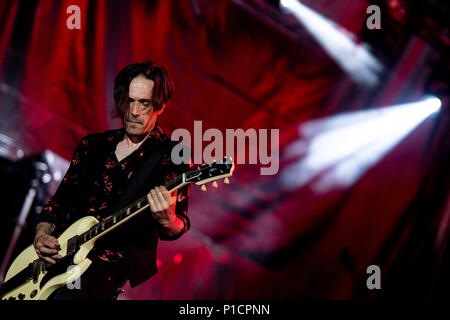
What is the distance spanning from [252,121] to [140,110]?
7.30 feet

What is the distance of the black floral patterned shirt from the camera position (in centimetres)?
269

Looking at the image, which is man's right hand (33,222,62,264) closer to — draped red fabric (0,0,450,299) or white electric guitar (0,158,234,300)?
white electric guitar (0,158,234,300)

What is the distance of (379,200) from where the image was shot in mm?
5348

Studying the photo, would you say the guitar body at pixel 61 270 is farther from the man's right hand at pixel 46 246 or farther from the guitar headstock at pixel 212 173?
the guitar headstock at pixel 212 173

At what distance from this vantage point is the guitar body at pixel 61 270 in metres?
2.39

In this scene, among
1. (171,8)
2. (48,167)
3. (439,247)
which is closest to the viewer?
(48,167)

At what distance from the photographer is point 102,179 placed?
2.76m

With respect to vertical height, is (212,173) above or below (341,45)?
below

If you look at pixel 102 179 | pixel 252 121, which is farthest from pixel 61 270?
pixel 252 121

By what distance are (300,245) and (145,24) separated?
2.96 meters

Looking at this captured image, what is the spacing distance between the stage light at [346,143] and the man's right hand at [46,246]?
294 centimetres

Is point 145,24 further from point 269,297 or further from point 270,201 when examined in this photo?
point 269,297

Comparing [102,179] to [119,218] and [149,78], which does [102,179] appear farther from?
[149,78]
